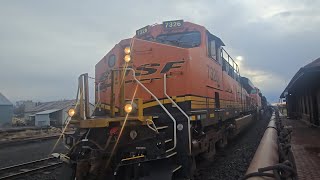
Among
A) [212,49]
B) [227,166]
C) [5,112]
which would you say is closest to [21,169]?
[227,166]

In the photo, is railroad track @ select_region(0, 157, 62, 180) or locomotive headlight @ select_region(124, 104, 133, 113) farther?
railroad track @ select_region(0, 157, 62, 180)

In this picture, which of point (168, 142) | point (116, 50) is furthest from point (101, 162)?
point (116, 50)

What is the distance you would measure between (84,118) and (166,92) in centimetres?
187

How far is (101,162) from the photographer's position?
554 cm

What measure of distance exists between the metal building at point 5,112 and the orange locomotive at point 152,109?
3804cm

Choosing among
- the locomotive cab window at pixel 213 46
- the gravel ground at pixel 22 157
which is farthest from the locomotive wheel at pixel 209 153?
the gravel ground at pixel 22 157

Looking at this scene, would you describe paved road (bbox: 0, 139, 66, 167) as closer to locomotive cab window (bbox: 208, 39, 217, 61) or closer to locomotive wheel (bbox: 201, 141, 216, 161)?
locomotive wheel (bbox: 201, 141, 216, 161)

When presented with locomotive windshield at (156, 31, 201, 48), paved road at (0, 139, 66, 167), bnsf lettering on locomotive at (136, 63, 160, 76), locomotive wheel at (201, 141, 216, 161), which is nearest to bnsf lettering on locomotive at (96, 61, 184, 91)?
bnsf lettering on locomotive at (136, 63, 160, 76)

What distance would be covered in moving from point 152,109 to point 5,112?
40.3 m

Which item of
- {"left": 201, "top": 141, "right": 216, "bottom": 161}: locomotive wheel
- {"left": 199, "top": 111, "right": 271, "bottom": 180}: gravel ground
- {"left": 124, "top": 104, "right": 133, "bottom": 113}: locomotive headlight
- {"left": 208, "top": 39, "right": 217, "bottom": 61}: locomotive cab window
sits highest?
{"left": 208, "top": 39, "right": 217, "bottom": 61}: locomotive cab window

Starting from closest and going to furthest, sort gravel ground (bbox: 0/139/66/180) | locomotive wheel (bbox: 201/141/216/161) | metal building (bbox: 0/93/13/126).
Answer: locomotive wheel (bbox: 201/141/216/161) < gravel ground (bbox: 0/139/66/180) < metal building (bbox: 0/93/13/126)

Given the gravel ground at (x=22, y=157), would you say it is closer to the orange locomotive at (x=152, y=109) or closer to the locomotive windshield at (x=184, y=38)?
the orange locomotive at (x=152, y=109)

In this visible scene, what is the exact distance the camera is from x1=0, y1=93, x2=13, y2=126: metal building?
136 feet

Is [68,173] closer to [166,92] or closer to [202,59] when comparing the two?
[166,92]
